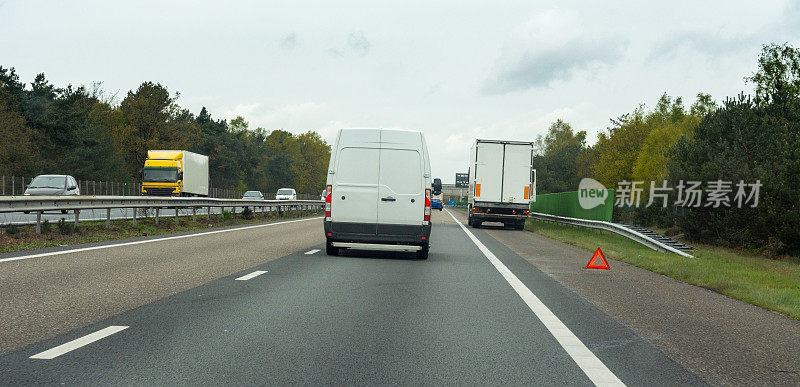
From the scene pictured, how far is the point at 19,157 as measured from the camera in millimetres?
57031

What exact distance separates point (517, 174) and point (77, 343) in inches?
1017

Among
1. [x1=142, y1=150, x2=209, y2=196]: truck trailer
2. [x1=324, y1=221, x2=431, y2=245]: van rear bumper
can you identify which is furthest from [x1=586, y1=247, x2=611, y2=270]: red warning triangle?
[x1=142, y1=150, x2=209, y2=196]: truck trailer

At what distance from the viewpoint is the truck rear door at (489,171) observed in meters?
30.2

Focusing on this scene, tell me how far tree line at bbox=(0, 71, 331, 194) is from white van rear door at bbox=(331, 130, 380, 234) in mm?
49716

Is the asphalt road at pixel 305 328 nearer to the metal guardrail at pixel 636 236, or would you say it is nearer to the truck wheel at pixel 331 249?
the truck wheel at pixel 331 249

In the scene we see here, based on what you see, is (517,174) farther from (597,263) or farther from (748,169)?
(597,263)

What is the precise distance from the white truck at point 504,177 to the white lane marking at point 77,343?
973 inches

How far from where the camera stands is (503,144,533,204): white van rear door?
3017 centimetres

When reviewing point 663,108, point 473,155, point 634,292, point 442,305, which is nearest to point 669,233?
point 473,155

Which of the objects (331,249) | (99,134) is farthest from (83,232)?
(99,134)

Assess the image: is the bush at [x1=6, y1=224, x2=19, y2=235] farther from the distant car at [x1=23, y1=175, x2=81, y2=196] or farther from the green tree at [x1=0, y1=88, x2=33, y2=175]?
the green tree at [x1=0, y1=88, x2=33, y2=175]

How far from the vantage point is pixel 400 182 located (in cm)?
1374

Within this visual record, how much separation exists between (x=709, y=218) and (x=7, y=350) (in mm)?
28781

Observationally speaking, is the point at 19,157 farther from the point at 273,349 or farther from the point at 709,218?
the point at 273,349
